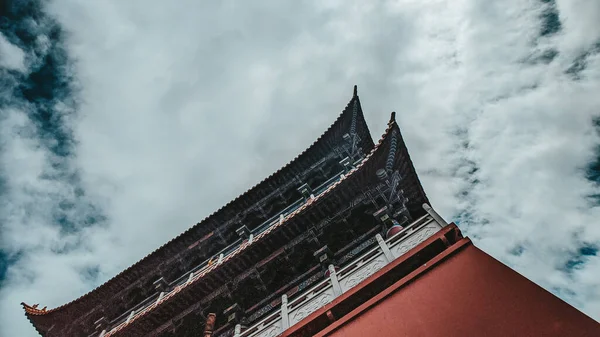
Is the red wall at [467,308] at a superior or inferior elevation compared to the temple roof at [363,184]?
inferior

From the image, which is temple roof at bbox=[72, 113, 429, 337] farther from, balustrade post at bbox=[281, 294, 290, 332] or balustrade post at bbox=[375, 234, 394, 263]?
balustrade post at bbox=[281, 294, 290, 332]

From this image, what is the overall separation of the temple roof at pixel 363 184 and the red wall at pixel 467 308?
4966 mm

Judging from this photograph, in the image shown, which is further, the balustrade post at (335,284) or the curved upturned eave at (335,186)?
the curved upturned eave at (335,186)

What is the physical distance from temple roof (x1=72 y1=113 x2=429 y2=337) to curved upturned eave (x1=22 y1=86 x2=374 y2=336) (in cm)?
377

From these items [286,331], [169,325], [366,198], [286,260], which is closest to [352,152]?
[366,198]

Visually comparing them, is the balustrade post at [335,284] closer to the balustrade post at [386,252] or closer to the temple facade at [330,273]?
the temple facade at [330,273]

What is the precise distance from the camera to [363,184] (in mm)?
12234

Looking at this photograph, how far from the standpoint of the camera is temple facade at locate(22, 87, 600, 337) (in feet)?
20.1

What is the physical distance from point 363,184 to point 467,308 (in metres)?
6.42

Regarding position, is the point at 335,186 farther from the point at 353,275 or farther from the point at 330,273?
the point at 353,275

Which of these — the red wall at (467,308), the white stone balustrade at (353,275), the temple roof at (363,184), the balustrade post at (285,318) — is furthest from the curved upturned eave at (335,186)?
the red wall at (467,308)

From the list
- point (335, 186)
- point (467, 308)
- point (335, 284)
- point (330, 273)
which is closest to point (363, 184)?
point (335, 186)

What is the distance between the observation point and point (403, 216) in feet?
38.7

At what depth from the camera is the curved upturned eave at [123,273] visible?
16.4m
